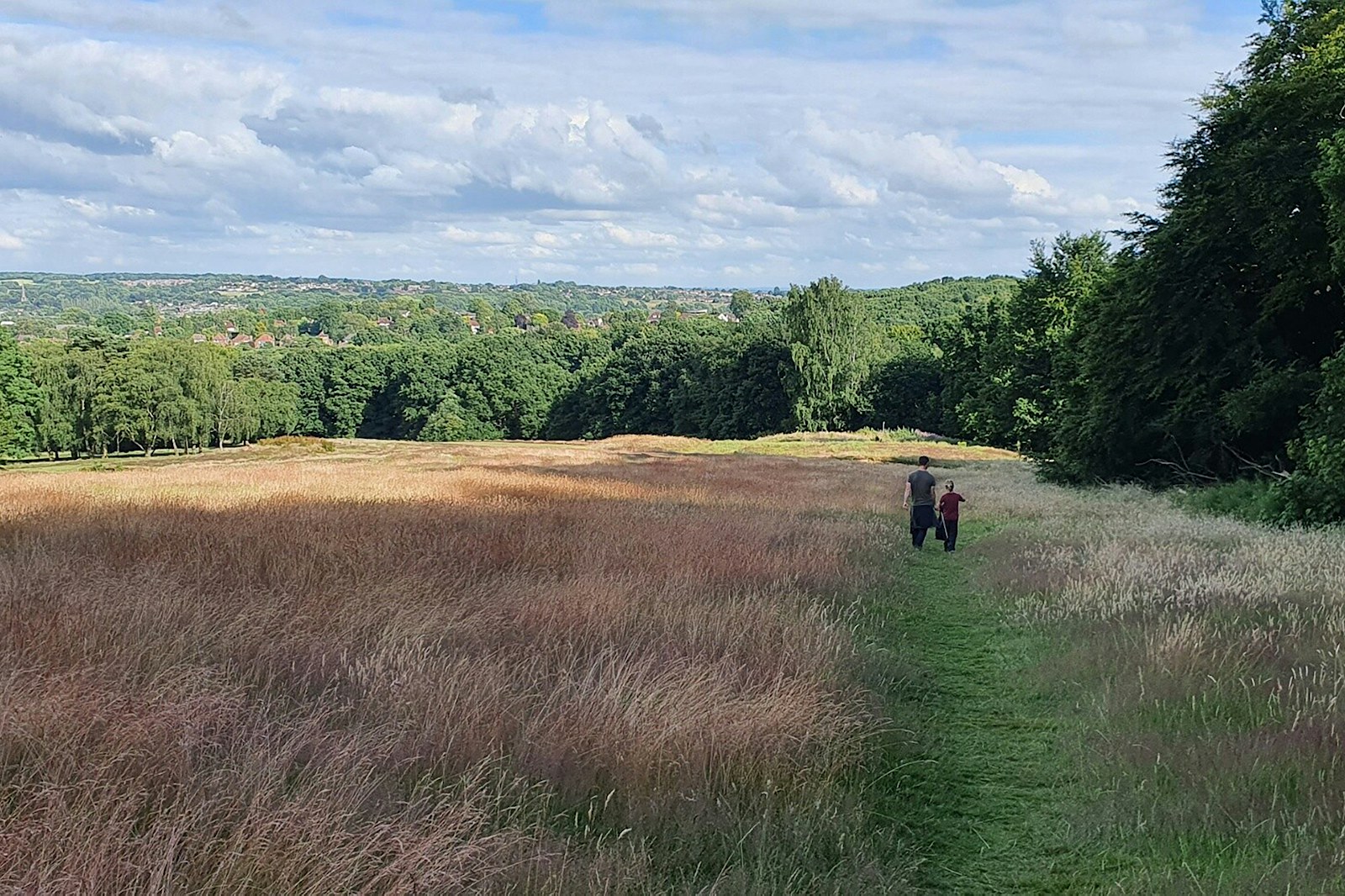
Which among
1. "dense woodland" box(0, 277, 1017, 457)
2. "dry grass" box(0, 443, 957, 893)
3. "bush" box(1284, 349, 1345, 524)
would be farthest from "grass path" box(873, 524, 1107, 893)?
"dense woodland" box(0, 277, 1017, 457)

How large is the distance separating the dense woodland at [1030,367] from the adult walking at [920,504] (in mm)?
6489

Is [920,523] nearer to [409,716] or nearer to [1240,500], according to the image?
[1240,500]

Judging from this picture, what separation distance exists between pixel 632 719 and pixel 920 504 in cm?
1258

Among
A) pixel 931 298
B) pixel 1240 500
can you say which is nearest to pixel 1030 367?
pixel 1240 500

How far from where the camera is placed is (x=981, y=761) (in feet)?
19.8

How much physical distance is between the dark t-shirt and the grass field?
545 cm

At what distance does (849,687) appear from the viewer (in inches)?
258

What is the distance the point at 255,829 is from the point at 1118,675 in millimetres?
6062

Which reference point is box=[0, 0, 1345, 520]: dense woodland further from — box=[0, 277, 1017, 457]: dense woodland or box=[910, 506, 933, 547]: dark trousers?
box=[910, 506, 933, 547]: dark trousers

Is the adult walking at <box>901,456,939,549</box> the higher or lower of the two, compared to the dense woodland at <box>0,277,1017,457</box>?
higher

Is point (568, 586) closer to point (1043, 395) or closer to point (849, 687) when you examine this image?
point (849, 687)

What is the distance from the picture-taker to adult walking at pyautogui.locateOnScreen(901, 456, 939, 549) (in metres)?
16.9

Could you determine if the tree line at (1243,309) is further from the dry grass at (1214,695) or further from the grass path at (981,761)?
the grass path at (981,761)

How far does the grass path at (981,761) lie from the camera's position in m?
4.57
